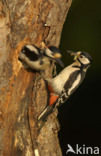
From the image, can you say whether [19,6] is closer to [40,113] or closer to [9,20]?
[9,20]

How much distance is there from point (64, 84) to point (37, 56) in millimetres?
512

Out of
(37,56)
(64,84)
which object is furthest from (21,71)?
(64,84)

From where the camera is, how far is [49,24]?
8.54 ft

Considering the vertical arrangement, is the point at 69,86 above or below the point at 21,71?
below

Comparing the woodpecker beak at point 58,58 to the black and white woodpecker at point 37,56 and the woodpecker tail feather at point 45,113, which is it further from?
the woodpecker tail feather at point 45,113

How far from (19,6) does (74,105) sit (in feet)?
6.68

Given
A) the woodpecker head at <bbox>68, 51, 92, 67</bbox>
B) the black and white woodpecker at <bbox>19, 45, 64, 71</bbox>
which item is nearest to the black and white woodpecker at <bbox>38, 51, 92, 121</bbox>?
the woodpecker head at <bbox>68, 51, 92, 67</bbox>

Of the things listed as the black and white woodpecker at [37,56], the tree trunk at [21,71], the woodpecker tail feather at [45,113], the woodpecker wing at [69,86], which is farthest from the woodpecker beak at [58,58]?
the woodpecker tail feather at [45,113]

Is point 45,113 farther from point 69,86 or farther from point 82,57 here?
point 82,57

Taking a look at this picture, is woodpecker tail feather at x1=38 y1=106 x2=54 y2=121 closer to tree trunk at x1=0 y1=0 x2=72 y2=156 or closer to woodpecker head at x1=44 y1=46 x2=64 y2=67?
tree trunk at x1=0 y1=0 x2=72 y2=156

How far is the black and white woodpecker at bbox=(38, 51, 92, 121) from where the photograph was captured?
2770 mm

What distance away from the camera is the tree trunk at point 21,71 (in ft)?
7.80

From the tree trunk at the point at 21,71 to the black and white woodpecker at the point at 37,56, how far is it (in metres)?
0.05

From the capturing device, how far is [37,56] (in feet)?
7.74
